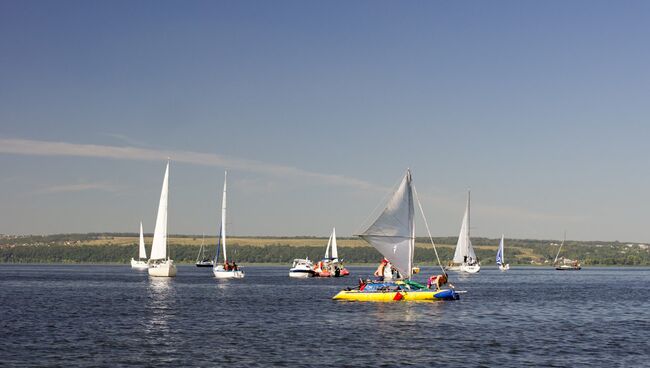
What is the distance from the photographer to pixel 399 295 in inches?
3885

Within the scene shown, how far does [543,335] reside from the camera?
226ft

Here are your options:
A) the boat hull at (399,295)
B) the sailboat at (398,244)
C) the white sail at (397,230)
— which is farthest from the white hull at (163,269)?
the white sail at (397,230)

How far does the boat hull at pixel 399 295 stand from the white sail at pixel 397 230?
2989mm

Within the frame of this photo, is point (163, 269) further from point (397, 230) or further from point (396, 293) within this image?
point (397, 230)

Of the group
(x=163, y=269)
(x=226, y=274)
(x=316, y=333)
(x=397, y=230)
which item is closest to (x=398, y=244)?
(x=397, y=230)

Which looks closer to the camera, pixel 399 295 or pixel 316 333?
pixel 316 333

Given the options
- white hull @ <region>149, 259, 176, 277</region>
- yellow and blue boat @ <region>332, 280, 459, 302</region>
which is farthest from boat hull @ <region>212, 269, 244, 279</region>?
yellow and blue boat @ <region>332, 280, 459, 302</region>

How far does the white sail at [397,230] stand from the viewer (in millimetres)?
96938

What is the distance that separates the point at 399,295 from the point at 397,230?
7.31m

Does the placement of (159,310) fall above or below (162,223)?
below

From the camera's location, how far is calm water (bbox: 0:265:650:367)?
54062 millimetres

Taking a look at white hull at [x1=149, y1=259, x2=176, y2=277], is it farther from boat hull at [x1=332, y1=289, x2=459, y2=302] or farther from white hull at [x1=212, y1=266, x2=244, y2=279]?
boat hull at [x1=332, y1=289, x2=459, y2=302]

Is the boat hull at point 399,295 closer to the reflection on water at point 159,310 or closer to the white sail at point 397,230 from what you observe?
the white sail at point 397,230

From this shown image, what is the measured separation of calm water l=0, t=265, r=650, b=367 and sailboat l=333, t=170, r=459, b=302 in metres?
1.46
